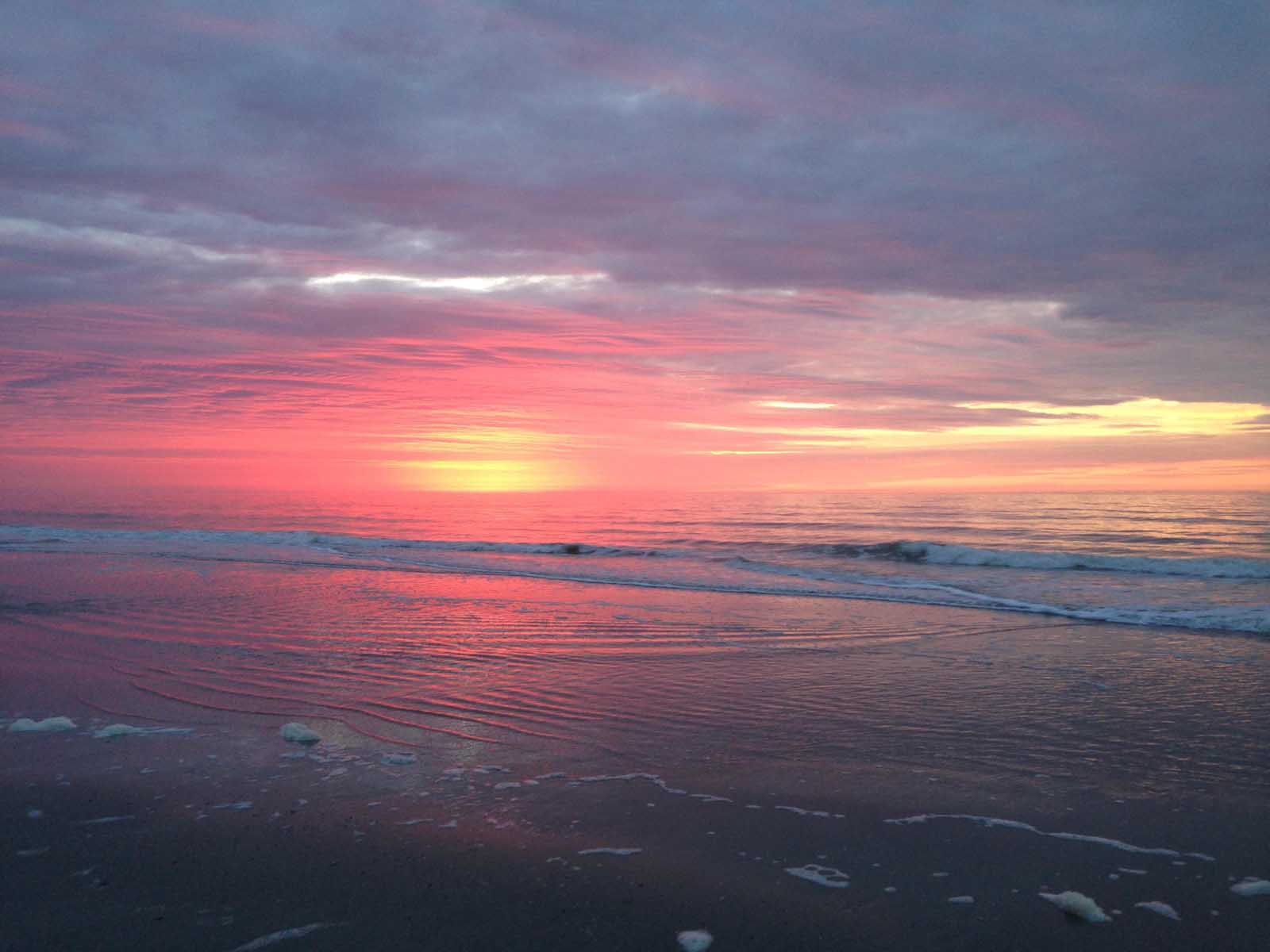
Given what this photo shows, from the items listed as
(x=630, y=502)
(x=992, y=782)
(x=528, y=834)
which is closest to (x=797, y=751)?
(x=992, y=782)

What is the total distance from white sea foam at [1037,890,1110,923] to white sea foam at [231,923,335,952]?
10.9 ft

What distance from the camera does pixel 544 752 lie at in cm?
629

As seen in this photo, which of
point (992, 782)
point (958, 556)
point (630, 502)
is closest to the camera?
point (992, 782)

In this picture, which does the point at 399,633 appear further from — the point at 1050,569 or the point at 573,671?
the point at 1050,569

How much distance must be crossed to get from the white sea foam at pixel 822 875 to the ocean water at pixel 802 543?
10902 mm

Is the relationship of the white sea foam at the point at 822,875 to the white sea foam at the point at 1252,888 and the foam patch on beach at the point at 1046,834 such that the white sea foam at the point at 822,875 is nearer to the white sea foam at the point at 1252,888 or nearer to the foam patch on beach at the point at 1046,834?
the foam patch on beach at the point at 1046,834

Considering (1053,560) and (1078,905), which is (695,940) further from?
(1053,560)

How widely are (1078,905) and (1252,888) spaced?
0.97m

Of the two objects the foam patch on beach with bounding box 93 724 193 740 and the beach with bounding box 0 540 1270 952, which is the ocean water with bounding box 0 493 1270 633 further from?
the foam patch on beach with bounding box 93 724 193 740

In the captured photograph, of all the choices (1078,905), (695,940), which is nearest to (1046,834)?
(1078,905)

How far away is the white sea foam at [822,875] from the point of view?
13.8ft

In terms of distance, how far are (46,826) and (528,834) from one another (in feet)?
8.82

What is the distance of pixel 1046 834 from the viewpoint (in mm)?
4816

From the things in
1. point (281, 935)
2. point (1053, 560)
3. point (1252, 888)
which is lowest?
point (281, 935)
